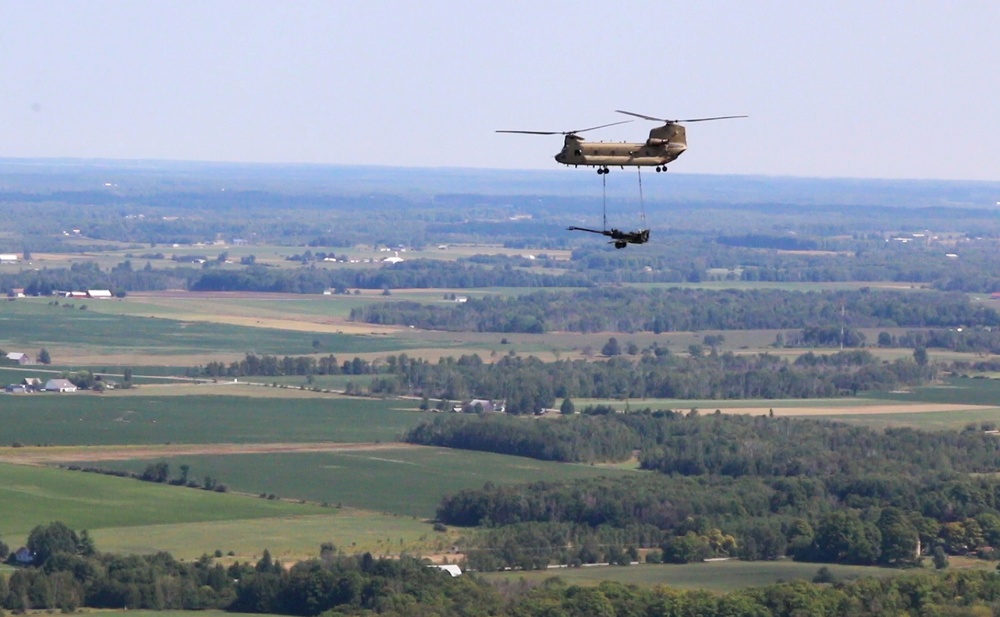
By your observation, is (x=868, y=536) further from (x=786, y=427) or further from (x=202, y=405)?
(x=202, y=405)

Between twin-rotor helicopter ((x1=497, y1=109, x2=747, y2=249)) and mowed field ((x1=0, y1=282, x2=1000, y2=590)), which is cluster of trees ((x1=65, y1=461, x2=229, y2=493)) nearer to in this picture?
mowed field ((x1=0, y1=282, x2=1000, y2=590))

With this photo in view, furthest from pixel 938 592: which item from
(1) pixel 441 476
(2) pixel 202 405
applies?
(2) pixel 202 405

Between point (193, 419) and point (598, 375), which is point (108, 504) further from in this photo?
point (598, 375)

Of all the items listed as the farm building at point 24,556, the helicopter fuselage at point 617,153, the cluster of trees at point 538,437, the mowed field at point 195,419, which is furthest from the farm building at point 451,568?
the mowed field at point 195,419

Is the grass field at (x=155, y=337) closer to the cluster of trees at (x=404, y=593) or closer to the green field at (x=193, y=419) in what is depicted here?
the green field at (x=193, y=419)

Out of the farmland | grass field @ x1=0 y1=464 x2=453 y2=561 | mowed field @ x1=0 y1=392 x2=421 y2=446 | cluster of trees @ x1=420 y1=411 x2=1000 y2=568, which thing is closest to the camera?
grass field @ x1=0 y1=464 x2=453 y2=561

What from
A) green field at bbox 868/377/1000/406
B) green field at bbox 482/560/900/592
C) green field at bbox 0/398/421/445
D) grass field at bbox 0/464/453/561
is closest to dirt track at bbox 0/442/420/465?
green field at bbox 0/398/421/445
